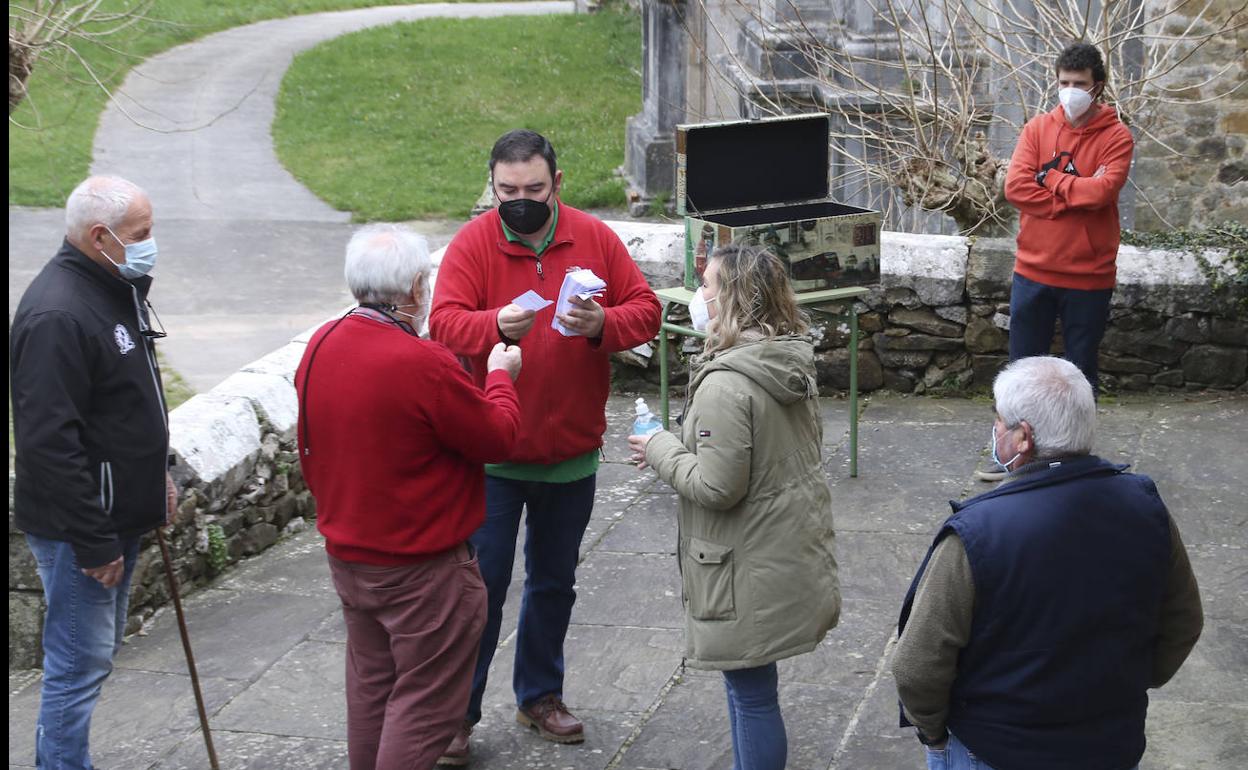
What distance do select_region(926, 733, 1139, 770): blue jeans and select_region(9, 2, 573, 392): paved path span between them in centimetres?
461

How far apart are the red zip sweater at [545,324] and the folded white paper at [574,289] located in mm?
54

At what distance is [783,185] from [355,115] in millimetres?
14294

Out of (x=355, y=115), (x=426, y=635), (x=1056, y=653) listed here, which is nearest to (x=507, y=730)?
(x=426, y=635)

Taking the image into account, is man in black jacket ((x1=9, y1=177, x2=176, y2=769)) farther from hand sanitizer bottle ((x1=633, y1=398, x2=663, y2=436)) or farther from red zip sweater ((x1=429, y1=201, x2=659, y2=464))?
hand sanitizer bottle ((x1=633, y1=398, x2=663, y2=436))

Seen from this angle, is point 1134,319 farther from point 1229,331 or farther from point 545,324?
point 545,324

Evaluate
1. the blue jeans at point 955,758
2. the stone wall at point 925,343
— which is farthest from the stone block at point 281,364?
the blue jeans at point 955,758

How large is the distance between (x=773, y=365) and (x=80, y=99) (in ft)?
31.4

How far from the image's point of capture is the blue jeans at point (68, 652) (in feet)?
12.6

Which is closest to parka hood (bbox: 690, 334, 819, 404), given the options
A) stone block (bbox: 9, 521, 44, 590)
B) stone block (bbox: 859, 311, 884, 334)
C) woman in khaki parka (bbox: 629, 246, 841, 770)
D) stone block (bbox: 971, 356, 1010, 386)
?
woman in khaki parka (bbox: 629, 246, 841, 770)

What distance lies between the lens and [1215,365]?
24.2ft

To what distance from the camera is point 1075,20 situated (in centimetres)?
876

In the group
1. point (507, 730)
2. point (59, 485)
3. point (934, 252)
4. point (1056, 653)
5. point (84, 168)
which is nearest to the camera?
point (1056, 653)

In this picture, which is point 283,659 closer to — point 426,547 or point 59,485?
point 59,485

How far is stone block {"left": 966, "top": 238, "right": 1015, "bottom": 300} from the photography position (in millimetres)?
7438
